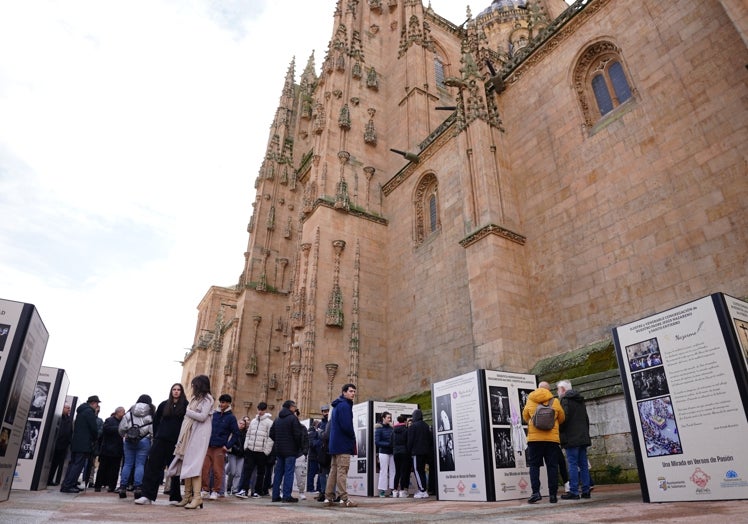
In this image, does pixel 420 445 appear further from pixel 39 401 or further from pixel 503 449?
pixel 39 401

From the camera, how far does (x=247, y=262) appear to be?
27266 mm

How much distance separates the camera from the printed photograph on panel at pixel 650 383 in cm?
533

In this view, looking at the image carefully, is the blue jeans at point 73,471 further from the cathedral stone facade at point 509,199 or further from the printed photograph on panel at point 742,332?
the printed photograph on panel at point 742,332

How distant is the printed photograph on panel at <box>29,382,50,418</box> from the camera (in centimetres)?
888

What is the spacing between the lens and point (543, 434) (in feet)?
20.4

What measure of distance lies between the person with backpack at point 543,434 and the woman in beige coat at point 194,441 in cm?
420

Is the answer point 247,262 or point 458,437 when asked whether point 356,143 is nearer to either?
point 247,262

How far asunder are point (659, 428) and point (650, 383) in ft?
1.60

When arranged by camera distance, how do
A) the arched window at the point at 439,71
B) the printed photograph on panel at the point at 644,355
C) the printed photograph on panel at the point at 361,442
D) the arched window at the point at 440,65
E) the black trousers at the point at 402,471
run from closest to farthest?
1. the printed photograph on panel at the point at 644,355
2. the black trousers at the point at 402,471
3. the printed photograph on panel at the point at 361,442
4. the arched window at the point at 439,71
5. the arched window at the point at 440,65

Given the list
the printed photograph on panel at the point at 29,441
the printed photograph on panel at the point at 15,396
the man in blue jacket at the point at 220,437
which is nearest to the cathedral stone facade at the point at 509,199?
the man in blue jacket at the point at 220,437

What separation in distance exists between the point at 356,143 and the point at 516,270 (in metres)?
11.5

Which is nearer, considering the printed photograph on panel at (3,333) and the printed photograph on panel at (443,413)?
the printed photograph on panel at (3,333)

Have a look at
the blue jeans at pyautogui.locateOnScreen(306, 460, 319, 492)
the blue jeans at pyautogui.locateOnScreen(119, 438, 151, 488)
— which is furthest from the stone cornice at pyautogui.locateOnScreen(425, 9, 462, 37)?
the blue jeans at pyautogui.locateOnScreen(119, 438, 151, 488)

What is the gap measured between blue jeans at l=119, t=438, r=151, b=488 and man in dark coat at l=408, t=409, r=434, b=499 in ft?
14.9
